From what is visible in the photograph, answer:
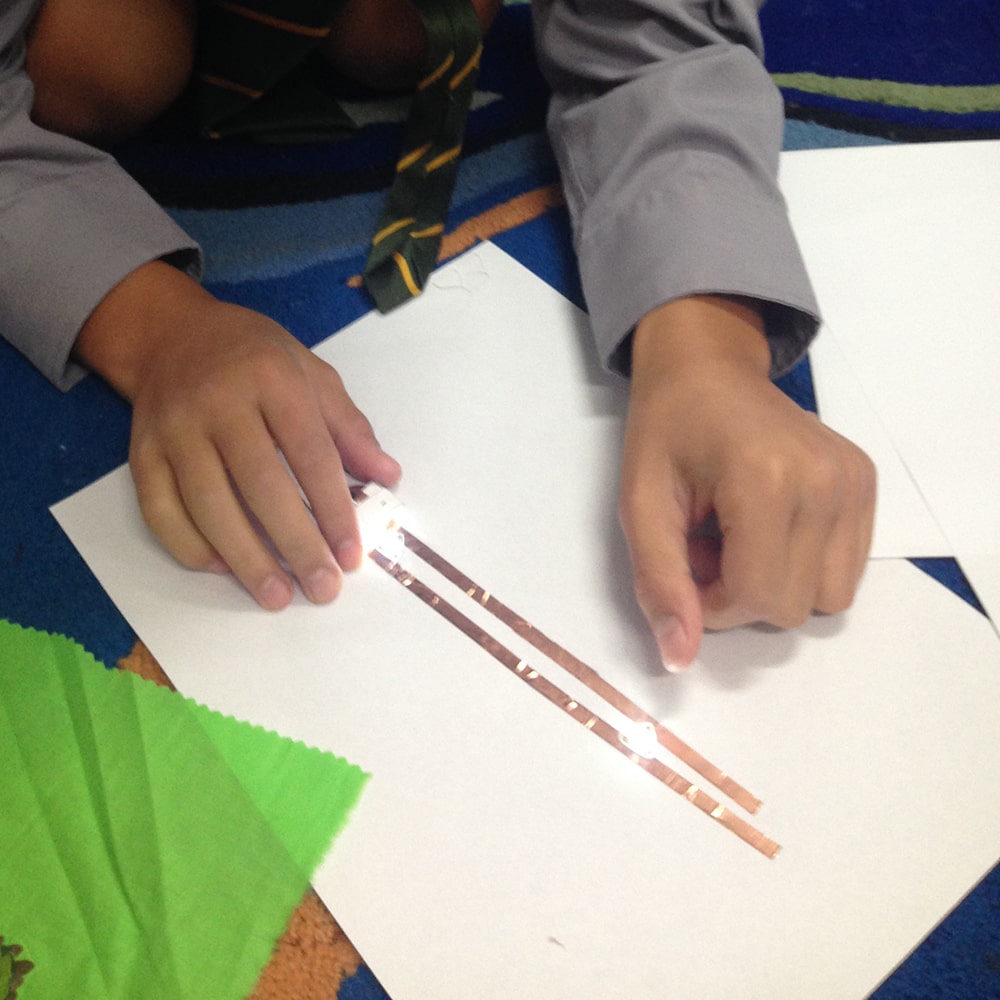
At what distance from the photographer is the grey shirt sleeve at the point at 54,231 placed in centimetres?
49

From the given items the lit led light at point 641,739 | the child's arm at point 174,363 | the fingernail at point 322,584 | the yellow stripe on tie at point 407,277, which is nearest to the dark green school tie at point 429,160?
the yellow stripe on tie at point 407,277

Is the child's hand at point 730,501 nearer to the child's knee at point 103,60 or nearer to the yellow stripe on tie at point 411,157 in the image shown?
the yellow stripe on tie at point 411,157

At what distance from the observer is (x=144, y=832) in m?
0.38

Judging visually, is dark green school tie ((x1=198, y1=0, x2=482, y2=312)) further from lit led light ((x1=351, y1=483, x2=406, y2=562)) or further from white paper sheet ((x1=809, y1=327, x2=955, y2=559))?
white paper sheet ((x1=809, y1=327, x2=955, y2=559))

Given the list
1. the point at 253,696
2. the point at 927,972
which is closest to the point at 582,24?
the point at 253,696

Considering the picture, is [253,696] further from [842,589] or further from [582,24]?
[582,24]

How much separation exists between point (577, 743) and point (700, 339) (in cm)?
23

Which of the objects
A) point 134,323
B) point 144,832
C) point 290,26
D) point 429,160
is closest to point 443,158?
point 429,160

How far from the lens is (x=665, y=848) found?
1.24 ft

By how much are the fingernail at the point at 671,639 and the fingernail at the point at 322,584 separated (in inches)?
6.9

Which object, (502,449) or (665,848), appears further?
(502,449)

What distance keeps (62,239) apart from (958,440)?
58 centimetres

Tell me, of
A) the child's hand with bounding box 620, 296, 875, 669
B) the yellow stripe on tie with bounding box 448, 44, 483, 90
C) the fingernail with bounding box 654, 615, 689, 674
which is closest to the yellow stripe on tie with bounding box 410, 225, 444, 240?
the yellow stripe on tie with bounding box 448, 44, 483, 90

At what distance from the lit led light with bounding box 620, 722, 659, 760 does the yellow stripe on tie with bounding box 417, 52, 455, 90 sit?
1.59 ft
